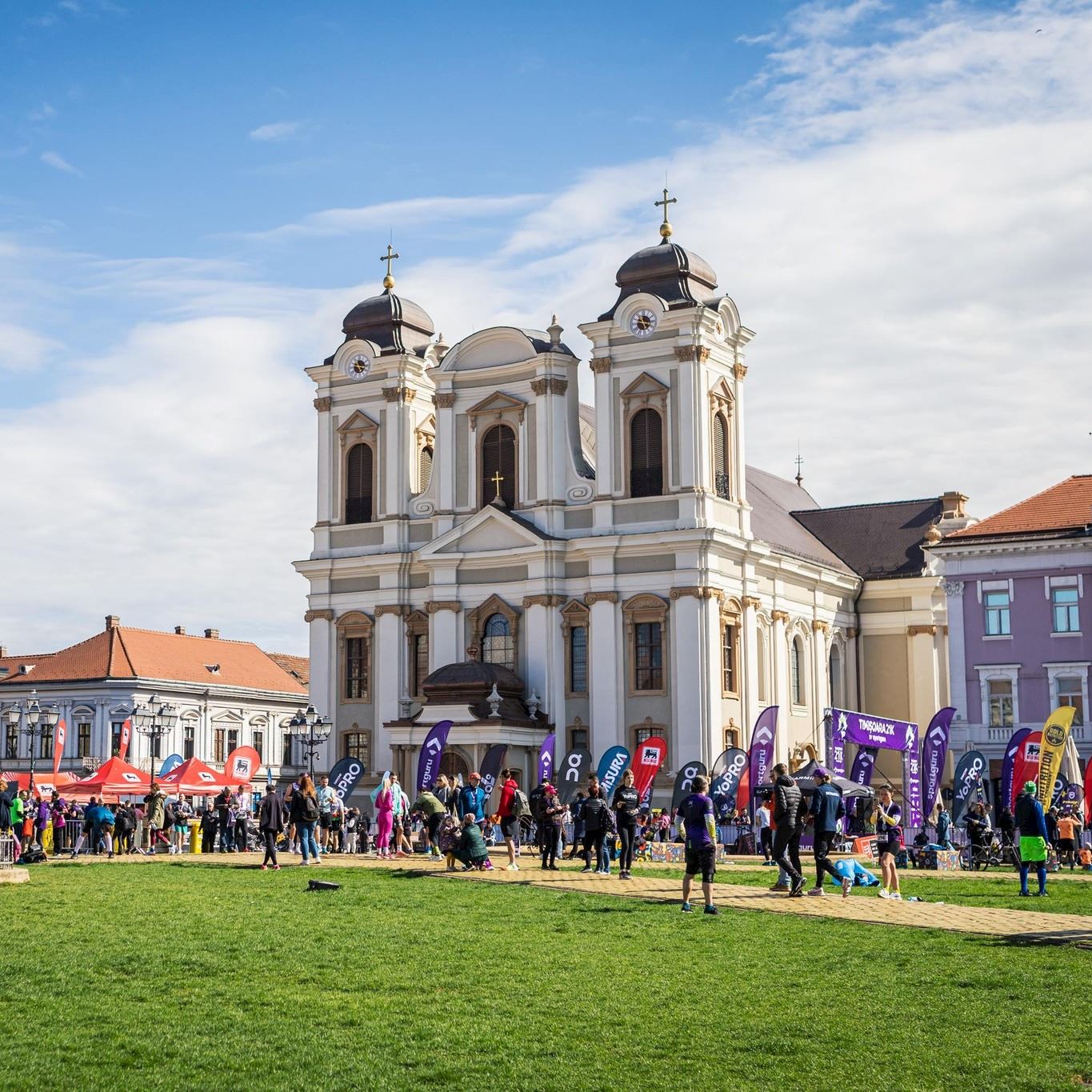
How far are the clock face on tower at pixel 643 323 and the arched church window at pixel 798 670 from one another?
1349 centimetres

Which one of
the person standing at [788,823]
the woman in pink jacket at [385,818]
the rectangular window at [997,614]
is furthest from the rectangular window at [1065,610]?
the person standing at [788,823]

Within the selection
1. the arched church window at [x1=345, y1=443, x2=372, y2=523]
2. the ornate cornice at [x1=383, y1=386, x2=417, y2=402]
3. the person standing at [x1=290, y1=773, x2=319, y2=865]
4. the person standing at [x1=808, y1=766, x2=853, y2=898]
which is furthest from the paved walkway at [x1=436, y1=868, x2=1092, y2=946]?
the ornate cornice at [x1=383, y1=386, x2=417, y2=402]

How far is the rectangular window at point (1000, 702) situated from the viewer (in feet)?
170

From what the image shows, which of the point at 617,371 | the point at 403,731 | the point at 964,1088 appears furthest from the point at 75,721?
the point at 964,1088

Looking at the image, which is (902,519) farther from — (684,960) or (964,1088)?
(964,1088)

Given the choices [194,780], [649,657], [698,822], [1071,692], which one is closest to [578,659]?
[649,657]

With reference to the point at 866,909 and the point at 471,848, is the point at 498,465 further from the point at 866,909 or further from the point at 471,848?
the point at 866,909

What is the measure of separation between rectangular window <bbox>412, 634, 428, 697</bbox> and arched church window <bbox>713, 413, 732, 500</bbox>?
38.1 feet

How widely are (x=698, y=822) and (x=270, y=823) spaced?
10.4 meters

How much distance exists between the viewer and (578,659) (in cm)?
5328

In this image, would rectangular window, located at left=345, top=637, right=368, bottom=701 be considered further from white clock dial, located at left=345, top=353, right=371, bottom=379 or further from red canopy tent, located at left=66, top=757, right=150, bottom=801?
red canopy tent, located at left=66, top=757, right=150, bottom=801

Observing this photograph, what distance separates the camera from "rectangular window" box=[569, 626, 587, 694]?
174ft

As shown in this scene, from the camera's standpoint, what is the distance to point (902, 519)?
67.9 meters

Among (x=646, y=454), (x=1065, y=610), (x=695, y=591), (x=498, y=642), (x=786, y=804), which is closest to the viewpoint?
(x=786, y=804)
